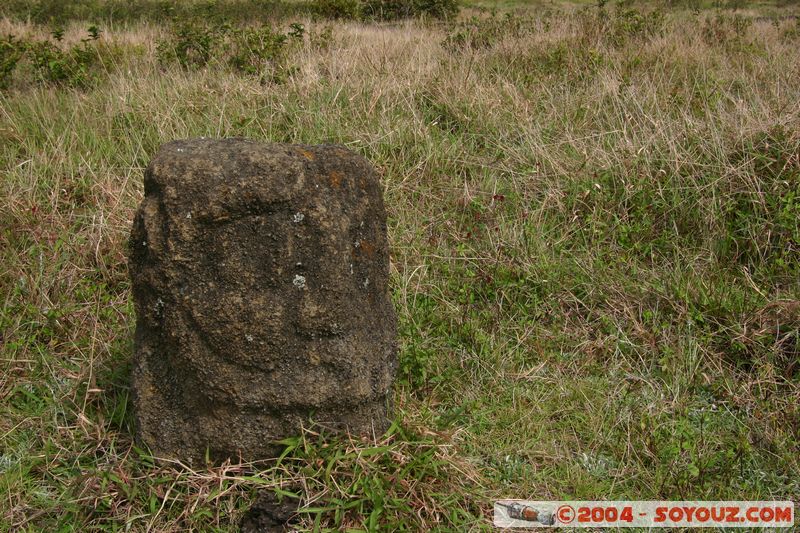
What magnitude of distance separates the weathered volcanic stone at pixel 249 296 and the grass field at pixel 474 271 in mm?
176

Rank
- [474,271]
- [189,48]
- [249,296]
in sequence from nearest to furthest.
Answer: [249,296] → [474,271] → [189,48]

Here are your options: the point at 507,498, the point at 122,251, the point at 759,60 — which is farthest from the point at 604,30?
the point at 507,498

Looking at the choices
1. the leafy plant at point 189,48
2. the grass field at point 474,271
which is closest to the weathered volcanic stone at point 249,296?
the grass field at point 474,271

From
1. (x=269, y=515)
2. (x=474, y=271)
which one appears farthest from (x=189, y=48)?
(x=269, y=515)

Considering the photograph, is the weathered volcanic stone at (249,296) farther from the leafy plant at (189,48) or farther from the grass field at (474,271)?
the leafy plant at (189,48)

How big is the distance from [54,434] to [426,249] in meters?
2.27

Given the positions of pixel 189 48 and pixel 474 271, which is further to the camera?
pixel 189 48

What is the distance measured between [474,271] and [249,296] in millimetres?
1857

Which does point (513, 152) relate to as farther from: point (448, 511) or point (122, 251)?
point (448, 511)

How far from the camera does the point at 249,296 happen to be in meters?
2.55

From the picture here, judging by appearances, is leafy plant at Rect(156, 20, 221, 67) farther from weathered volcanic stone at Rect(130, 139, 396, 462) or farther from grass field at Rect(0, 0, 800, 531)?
weathered volcanic stone at Rect(130, 139, 396, 462)

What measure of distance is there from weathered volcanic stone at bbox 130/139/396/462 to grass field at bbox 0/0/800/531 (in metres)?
0.18

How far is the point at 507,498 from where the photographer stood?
2840mm

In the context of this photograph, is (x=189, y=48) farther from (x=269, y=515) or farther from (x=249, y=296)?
(x=269, y=515)
